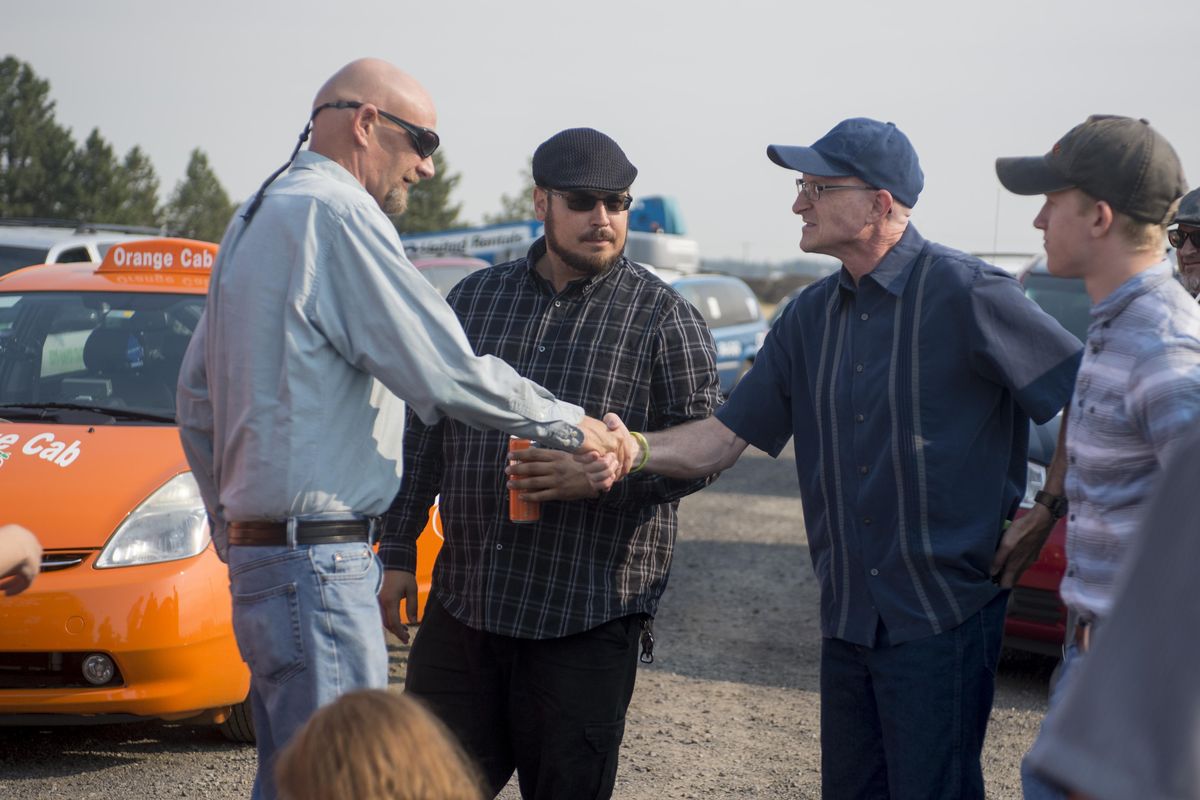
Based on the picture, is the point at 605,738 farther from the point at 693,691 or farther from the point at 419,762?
the point at 693,691

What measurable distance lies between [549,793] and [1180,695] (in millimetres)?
2615

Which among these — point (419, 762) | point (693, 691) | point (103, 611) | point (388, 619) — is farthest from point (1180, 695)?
point (693, 691)

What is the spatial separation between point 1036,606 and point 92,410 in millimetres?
4109

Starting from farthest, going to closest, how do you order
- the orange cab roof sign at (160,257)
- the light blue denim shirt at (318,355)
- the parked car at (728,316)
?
1. the parked car at (728,316)
2. the orange cab roof sign at (160,257)
3. the light blue denim shirt at (318,355)

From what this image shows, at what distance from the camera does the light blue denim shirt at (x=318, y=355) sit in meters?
2.71

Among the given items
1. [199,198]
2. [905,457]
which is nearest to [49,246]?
[905,457]

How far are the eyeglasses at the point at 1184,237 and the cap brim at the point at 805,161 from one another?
2.58m

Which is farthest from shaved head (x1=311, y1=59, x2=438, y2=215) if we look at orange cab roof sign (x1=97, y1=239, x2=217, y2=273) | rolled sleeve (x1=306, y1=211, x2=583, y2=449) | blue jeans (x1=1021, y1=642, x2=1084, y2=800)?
orange cab roof sign (x1=97, y1=239, x2=217, y2=273)

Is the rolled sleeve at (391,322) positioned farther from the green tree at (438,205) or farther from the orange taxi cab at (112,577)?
the green tree at (438,205)

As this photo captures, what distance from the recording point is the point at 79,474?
4977 millimetres

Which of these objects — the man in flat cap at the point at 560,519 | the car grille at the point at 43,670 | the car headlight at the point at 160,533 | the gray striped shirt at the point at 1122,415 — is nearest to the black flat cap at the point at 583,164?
the man in flat cap at the point at 560,519

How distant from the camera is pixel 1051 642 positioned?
6.04 metres

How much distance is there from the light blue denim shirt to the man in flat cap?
62cm

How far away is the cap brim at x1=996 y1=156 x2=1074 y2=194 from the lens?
2.61 metres
